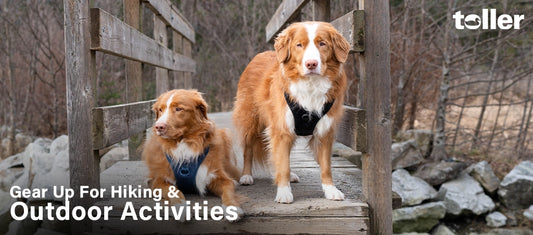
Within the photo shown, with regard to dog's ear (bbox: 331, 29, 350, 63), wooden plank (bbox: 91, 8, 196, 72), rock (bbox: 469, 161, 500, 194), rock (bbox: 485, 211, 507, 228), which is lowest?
rock (bbox: 485, 211, 507, 228)

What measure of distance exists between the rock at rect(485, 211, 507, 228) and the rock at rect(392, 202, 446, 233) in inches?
23.4

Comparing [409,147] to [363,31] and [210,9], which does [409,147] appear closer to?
[363,31]

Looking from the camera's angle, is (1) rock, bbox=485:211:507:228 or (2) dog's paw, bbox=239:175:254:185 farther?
(1) rock, bbox=485:211:507:228

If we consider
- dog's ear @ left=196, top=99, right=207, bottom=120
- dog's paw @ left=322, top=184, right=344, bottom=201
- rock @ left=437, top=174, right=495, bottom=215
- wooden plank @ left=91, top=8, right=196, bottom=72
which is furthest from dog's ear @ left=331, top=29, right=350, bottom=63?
rock @ left=437, top=174, right=495, bottom=215

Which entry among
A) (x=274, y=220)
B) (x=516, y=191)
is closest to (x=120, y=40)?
(x=274, y=220)

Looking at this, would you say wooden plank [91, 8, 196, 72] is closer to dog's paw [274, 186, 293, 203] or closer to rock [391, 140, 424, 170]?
dog's paw [274, 186, 293, 203]

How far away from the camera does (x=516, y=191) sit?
6215 mm

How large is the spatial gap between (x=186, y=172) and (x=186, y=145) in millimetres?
175

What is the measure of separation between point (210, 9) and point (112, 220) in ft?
32.8

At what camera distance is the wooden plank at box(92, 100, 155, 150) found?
2.60 metres

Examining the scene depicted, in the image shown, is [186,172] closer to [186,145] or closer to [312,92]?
[186,145]

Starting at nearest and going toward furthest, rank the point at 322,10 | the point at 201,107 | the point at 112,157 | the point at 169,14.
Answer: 1. the point at 201,107
2. the point at 322,10
3. the point at 169,14
4. the point at 112,157

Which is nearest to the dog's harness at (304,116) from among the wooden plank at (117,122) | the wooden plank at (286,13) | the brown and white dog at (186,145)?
the brown and white dog at (186,145)

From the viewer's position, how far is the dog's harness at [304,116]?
2691 millimetres
